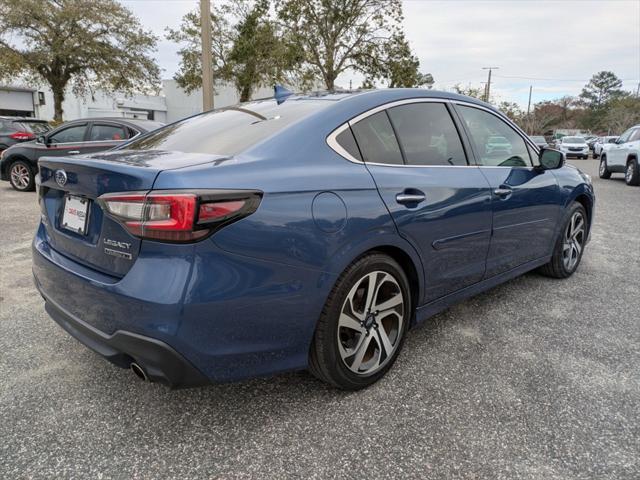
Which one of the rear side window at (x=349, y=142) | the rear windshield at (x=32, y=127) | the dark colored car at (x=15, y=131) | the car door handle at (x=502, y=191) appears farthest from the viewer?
the rear windshield at (x=32, y=127)

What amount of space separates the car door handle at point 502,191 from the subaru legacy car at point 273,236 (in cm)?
1

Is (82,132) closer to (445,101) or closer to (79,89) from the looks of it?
Answer: (445,101)

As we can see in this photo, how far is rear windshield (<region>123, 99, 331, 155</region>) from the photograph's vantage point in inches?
88.1

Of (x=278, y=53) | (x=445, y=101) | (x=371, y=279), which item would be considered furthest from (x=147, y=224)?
(x=278, y=53)

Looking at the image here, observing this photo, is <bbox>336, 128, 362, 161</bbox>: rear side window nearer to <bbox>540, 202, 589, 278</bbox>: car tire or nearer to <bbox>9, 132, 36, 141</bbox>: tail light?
<bbox>540, 202, 589, 278</bbox>: car tire

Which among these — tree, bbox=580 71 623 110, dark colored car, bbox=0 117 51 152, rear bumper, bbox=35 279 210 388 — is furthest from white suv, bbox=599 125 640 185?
tree, bbox=580 71 623 110

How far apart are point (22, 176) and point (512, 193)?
31.8ft

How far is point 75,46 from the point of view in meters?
22.8

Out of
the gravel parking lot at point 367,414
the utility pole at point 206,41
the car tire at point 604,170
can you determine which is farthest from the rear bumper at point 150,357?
the car tire at point 604,170

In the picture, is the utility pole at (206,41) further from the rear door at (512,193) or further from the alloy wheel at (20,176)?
the rear door at (512,193)

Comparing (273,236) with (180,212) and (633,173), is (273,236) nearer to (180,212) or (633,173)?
(180,212)

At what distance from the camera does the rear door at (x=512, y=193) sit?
312cm

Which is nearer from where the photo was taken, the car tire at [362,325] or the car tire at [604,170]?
the car tire at [362,325]

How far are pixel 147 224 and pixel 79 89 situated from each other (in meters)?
28.4
